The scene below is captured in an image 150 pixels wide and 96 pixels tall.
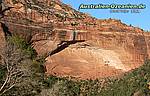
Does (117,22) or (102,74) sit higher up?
(117,22)

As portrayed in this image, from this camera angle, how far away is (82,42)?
54.5m

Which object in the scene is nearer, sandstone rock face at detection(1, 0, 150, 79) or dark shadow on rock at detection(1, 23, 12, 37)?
dark shadow on rock at detection(1, 23, 12, 37)

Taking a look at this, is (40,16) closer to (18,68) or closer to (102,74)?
(102,74)

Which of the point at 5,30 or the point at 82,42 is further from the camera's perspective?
the point at 82,42

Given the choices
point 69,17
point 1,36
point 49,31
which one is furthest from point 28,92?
point 69,17

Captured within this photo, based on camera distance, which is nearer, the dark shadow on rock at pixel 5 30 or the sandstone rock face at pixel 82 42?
the dark shadow on rock at pixel 5 30

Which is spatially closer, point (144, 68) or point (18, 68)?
point (18, 68)

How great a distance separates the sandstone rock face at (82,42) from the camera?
174 feet

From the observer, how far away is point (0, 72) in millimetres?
40062

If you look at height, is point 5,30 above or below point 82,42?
above

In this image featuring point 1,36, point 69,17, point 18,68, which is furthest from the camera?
point 69,17

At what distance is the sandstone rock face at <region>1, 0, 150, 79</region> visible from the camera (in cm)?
5312

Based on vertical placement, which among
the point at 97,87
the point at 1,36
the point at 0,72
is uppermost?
the point at 1,36

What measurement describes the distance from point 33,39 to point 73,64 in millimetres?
6627
